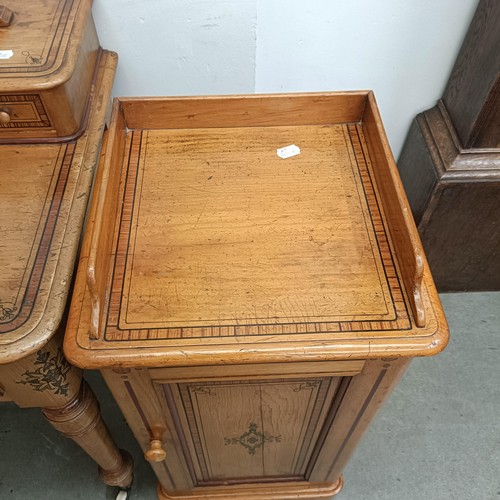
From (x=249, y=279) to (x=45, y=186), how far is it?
1.24 ft

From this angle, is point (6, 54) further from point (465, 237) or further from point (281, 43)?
point (465, 237)

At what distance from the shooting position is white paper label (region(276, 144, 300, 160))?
917 mm

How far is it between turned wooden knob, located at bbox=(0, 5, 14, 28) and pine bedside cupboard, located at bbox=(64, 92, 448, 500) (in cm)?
25

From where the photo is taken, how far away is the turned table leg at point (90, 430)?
0.85m

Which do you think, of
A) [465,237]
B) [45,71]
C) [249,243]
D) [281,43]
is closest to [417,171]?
[465,237]

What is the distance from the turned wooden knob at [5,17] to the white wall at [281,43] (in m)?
0.19

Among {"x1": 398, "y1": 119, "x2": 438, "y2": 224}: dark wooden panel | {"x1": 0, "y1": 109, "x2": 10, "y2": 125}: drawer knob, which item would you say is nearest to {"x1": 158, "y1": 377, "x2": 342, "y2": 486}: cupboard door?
{"x1": 0, "y1": 109, "x2": 10, "y2": 125}: drawer knob

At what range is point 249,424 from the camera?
0.94 meters

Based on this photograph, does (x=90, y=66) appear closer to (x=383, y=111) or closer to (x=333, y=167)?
(x=333, y=167)

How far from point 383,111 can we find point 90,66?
0.78 meters

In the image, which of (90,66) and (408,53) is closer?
(90,66)

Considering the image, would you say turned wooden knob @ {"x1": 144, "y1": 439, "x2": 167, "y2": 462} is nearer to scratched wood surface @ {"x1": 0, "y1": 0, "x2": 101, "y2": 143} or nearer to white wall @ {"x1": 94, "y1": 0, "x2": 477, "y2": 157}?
scratched wood surface @ {"x1": 0, "y1": 0, "x2": 101, "y2": 143}

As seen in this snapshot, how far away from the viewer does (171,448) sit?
977mm

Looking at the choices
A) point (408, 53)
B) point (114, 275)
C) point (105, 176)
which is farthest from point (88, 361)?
point (408, 53)
